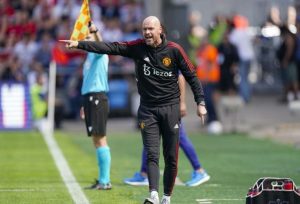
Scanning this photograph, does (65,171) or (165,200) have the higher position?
(165,200)

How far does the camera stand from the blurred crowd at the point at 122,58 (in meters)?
27.2

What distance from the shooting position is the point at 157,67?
38.9 feet

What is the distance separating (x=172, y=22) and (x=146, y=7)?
1.47 metres

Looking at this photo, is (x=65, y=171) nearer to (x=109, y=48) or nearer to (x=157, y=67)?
(x=109, y=48)

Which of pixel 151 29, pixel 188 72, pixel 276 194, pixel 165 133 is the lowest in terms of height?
pixel 276 194

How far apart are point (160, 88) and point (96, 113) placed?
2.33 metres

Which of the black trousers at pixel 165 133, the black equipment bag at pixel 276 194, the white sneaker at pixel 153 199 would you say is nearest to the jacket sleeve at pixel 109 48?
the black trousers at pixel 165 133

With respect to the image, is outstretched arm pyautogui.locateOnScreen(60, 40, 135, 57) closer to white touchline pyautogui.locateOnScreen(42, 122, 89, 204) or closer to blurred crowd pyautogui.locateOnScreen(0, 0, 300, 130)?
white touchline pyautogui.locateOnScreen(42, 122, 89, 204)

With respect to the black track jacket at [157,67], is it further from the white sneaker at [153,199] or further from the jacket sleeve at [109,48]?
the white sneaker at [153,199]

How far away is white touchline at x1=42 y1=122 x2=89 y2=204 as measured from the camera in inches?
507

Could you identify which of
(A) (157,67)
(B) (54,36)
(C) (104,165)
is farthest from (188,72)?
(B) (54,36)

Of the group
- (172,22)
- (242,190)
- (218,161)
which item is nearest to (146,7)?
(172,22)

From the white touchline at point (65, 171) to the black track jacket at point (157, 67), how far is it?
1520 millimetres

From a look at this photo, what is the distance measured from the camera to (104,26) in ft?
102
